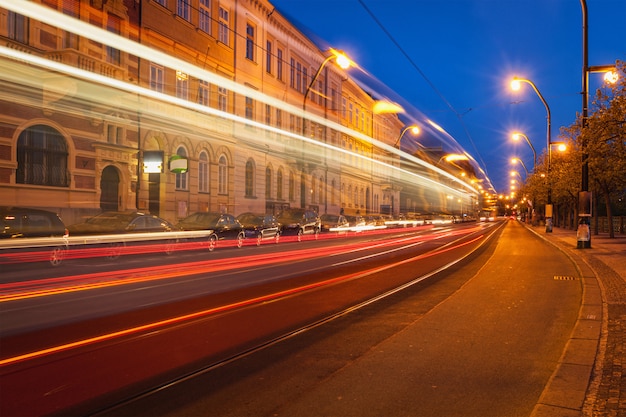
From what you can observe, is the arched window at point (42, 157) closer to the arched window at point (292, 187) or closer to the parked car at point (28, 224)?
the parked car at point (28, 224)

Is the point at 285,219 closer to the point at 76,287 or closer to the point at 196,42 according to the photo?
the point at 196,42

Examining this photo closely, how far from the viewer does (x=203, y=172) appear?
32.8 m

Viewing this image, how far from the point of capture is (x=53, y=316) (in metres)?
8.77

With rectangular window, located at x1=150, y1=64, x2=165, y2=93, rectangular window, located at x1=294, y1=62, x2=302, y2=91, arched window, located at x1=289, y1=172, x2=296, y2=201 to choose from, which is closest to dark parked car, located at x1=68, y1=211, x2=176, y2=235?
rectangular window, located at x1=150, y1=64, x2=165, y2=93

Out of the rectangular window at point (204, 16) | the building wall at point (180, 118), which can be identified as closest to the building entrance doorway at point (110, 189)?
the building wall at point (180, 118)

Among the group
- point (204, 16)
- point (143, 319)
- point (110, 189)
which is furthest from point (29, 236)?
point (204, 16)

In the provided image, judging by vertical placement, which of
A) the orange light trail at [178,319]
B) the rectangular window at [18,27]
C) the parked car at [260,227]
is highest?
the rectangular window at [18,27]

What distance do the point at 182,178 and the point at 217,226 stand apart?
6945mm

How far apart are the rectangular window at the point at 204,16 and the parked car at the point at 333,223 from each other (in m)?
14.7

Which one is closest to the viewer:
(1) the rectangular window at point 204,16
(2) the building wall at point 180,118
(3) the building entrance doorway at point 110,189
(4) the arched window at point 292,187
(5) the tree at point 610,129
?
(5) the tree at point 610,129

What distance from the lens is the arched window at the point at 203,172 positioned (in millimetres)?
32469

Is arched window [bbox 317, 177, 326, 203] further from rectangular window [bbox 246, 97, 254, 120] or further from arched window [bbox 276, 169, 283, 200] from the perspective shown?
rectangular window [bbox 246, 97, 254, 120]

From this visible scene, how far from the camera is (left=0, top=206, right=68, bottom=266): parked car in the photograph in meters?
15.2

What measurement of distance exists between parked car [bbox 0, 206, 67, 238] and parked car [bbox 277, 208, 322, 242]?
16180 mm
